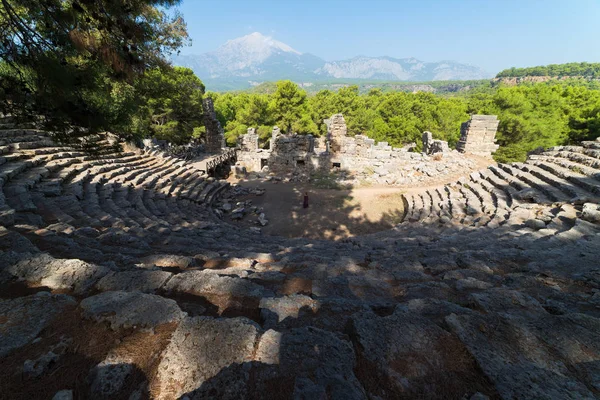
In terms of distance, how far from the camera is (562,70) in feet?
365

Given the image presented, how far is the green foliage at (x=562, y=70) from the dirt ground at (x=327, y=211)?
441ft

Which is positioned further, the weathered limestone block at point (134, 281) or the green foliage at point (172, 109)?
the green foliage at point (172, 109)

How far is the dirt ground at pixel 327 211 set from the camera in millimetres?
10102

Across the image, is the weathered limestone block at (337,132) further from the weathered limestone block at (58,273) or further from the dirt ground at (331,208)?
the weathered limestone block at (58,273)

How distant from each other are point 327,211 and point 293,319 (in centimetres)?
1007

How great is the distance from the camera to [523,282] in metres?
2.74

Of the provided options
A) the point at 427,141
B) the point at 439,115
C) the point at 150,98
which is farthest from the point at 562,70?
the point at 150,98

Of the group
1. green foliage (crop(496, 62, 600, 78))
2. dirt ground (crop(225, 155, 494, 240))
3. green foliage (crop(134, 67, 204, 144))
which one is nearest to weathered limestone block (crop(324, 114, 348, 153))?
dirt ground (crop(225, 155, 494, 240))

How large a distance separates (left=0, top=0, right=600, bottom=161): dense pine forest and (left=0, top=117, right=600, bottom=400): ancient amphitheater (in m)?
1.67

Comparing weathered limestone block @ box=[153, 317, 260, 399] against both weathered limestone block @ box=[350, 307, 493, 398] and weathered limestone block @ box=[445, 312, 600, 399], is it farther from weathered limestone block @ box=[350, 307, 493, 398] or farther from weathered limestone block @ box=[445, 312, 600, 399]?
weathered limestone block @ box=[445, 312, 600, 399]

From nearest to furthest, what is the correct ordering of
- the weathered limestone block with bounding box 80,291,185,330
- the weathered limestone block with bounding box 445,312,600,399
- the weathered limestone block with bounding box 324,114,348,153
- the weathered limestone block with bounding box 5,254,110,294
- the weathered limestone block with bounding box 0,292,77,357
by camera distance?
the weathered limestone block with bounding box 445,312,600,399 < the weathered limestone block with bounding box 0,292,77,357 < the weathered limestone block with bounding box 80,291,185,330 < the weathered limestone block with bounding box 5,254,110,294 < the weathered limestone block with bounding box 324,114,348,153

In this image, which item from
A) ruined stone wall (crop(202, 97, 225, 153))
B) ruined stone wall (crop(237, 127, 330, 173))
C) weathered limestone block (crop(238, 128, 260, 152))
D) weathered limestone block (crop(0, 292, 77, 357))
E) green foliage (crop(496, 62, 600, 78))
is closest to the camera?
weathered limestone block (crop(0, 292, 77, 357))

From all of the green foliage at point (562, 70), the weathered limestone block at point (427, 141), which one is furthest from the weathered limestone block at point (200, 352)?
the green foliage at point (562, 70)

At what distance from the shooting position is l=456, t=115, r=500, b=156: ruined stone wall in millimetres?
15562
